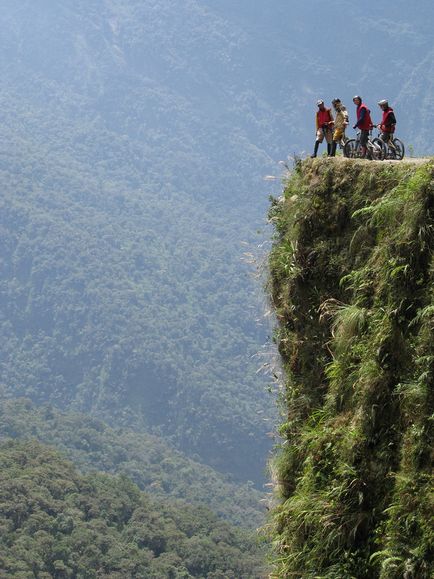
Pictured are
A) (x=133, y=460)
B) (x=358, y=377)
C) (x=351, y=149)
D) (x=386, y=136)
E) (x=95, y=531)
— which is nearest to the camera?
(x=358, y=377)

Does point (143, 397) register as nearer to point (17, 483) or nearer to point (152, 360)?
point (152, 360)

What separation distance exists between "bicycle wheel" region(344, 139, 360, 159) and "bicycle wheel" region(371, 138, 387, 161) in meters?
0.16

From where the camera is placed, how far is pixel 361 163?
750 centimetres

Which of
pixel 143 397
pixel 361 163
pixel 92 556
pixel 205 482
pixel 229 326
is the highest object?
pixel 229 326

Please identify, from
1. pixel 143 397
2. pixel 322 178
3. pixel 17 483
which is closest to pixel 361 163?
pixel 322 178

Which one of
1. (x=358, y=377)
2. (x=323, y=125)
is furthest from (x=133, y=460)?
(x=358, y=377)

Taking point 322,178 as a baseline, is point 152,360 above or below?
above

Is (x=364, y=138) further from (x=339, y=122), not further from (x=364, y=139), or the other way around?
(x=339, y=122)

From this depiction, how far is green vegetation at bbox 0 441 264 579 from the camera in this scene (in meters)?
53.3

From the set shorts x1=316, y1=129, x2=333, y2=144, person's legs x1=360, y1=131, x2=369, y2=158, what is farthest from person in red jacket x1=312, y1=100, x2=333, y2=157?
person's legs x1=360, y1=131, x2=369, y2=158

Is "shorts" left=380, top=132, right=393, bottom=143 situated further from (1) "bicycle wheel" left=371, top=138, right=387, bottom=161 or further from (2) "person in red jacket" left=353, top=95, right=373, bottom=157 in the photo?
(2) "person in red jacket" left=353, top=95, right=373, bottom=157

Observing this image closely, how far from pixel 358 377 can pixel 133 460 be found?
121m

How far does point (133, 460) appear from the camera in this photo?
124500 millimetres

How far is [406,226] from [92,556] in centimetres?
5187
